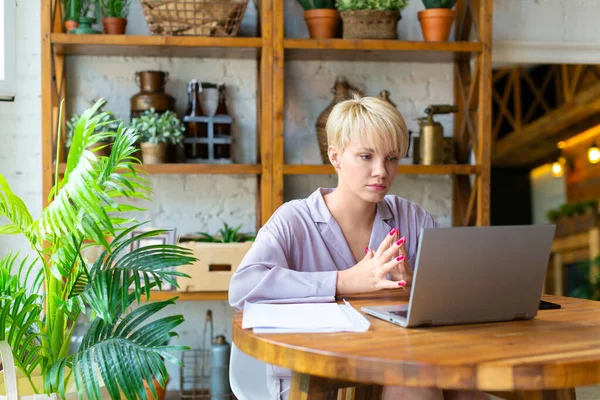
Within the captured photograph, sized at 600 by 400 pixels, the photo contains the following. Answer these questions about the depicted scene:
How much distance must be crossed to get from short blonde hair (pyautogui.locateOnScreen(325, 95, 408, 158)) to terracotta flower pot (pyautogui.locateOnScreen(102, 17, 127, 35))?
1.68 m

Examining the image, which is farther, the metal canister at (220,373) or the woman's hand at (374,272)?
the metal canister at (220,373)

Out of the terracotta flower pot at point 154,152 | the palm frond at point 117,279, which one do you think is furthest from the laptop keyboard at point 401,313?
the terracotta flower pot at point 154,152

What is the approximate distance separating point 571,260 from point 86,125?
23.2 feet

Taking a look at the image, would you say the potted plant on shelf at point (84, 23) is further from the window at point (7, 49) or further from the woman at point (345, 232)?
the woman at point (345, 232)

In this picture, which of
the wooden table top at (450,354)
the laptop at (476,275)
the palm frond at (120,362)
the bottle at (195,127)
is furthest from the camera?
the bottle at (195,127)

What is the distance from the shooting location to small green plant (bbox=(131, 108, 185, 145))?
11.1 ft

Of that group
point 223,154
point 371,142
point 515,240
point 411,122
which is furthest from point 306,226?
point 411,122

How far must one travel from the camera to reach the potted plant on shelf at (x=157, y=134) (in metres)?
3.39

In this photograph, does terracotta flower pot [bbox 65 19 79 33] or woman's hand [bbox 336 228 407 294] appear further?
terracotta flower pot [bbox 65 19 79 33]

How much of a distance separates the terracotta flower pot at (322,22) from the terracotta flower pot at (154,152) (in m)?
0.87

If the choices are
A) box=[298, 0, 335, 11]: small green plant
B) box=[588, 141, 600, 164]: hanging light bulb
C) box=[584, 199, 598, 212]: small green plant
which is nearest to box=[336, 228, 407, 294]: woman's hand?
box=[298, 0, 335, 11]: small green plant

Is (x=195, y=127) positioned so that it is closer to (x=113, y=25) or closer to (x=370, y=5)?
(x=113, y=25)

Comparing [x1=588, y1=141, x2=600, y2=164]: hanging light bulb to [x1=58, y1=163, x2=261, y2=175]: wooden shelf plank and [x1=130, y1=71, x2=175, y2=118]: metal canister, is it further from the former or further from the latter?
[x1=130, y1=71, x2=175, y2=118]: metal canister

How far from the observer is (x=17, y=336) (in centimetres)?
210
